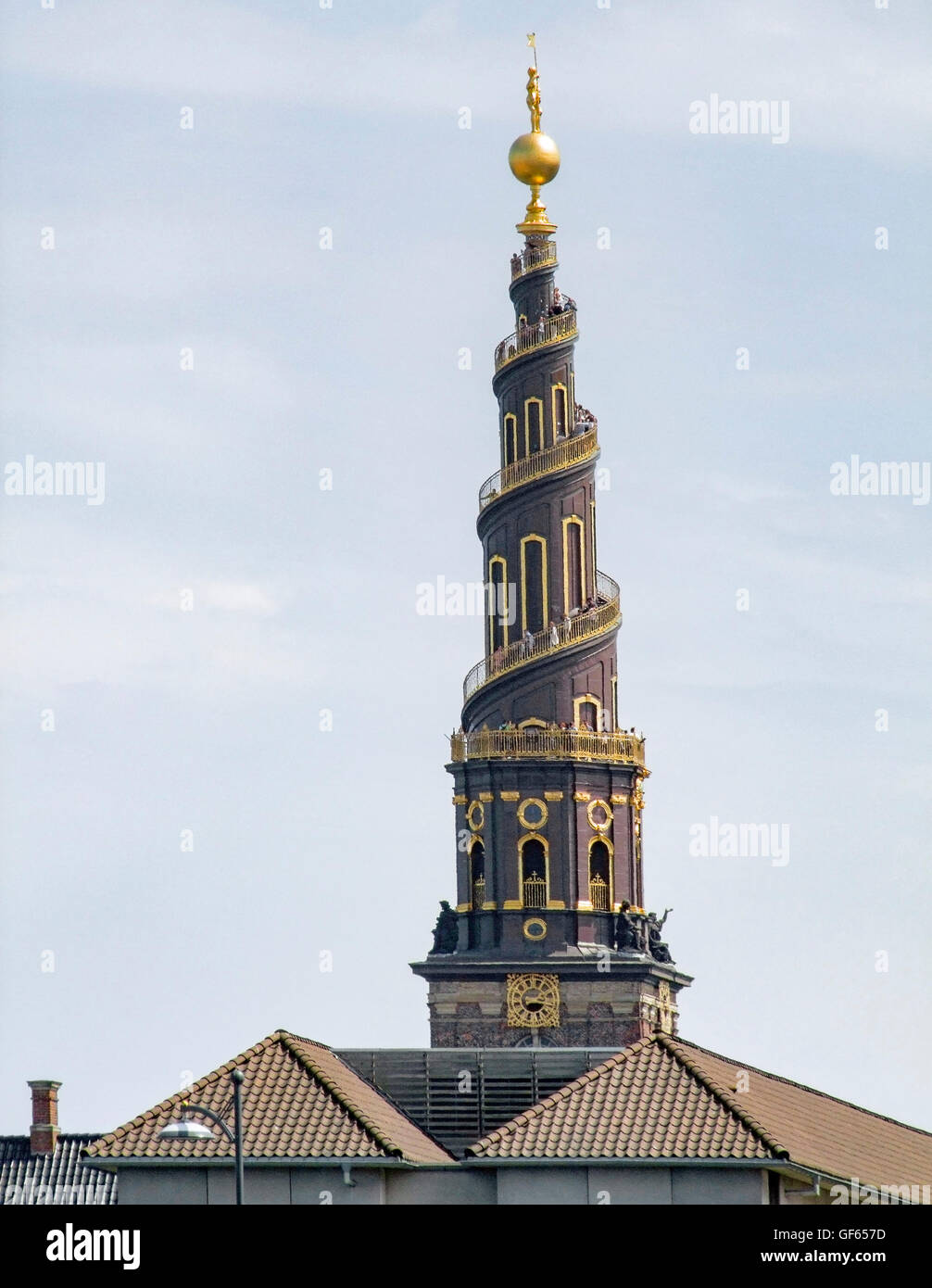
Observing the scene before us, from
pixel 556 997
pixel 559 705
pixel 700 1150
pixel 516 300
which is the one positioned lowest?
pixel 700 1150

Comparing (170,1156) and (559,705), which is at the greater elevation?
(559,705)

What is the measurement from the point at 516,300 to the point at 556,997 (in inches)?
774

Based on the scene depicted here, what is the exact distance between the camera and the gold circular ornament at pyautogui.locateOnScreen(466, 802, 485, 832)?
87.6 m

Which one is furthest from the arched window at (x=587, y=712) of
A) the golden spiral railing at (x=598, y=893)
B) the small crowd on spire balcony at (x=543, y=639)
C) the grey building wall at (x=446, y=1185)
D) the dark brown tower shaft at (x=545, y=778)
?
the grey building wall at (x=446, y=1185)

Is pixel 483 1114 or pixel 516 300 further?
pixel 516 300

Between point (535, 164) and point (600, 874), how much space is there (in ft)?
66.2

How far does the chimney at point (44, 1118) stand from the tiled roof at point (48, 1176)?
19 cm

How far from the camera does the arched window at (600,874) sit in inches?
3442

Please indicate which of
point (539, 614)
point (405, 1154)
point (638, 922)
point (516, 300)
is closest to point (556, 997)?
point (638, 922)

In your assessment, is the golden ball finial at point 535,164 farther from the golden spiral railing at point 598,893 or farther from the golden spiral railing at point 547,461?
the golden spiral railing at point 598,893

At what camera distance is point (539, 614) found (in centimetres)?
8781

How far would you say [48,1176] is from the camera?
77.8 meters

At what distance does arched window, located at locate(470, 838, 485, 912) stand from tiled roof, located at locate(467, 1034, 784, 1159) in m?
32.4
